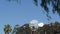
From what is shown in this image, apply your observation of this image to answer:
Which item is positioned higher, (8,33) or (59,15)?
(59,15)

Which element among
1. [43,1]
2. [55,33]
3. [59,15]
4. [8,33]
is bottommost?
[8,33]

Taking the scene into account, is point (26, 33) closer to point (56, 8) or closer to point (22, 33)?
point (22, 33)

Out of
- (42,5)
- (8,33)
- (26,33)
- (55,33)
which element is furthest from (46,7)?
(8,33)

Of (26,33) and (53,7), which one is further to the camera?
(26,33)

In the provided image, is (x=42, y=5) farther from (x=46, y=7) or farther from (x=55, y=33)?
(x=55, y=33)

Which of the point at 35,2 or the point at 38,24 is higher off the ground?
the point at 35,2

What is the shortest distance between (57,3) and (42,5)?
64cm

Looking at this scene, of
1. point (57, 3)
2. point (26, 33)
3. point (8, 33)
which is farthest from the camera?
point (8, 33)

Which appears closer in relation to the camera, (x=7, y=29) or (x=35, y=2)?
(x=35, y=2)

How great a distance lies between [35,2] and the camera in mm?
9078

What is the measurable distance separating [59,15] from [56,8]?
0.29 meters

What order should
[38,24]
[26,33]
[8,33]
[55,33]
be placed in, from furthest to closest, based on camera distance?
[8,33]
[26,33]
[55,33]
[38,24]

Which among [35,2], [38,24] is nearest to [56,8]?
[35,2]

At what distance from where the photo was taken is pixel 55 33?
44406 mm
